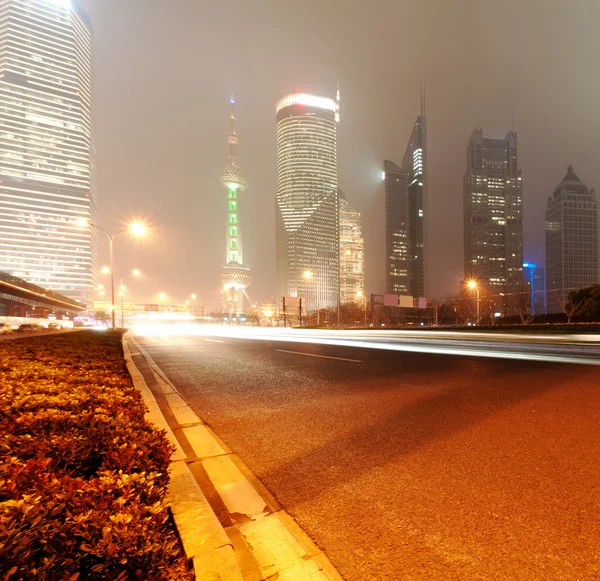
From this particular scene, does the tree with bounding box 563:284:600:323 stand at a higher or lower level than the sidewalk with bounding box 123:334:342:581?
higher

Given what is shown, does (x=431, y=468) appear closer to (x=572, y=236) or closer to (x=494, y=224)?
(x=494, y=224)

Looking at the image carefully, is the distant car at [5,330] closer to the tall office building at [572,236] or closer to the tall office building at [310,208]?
the tall office building at [310,208]

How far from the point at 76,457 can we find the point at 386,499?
8.44ft

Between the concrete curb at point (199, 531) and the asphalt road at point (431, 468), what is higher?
the concrete curb at point (199, 531)

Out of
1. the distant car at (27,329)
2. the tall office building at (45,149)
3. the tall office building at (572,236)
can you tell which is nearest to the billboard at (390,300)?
the distant car at (27,329)

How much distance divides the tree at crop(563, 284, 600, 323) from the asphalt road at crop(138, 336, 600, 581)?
1309 inches

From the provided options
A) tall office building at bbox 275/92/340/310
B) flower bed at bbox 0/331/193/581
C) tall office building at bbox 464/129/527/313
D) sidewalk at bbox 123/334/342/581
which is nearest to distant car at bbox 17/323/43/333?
flower bed at bbox 0/331/193/581

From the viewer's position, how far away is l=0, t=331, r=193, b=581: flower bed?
1544 millimetres

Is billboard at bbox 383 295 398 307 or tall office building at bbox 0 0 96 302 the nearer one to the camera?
billboard at bbox 383 295 398 307

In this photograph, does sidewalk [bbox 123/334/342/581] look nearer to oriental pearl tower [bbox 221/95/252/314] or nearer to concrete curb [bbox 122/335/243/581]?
concrete curb [bbox 122/335/243/581]

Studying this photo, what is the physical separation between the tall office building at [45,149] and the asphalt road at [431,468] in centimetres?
17587

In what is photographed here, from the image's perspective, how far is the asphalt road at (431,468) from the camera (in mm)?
2205

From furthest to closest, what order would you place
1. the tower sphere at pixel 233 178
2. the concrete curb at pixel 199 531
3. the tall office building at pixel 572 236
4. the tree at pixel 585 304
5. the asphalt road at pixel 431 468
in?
the tower sphere at pixel 233 178 → the tall office building at pixel 572 236 → the tree at pixel 585 304 → the asphalt road at pixel 431 468 → the concrete curb at pixel 199 531

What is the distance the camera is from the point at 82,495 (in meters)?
2.07
